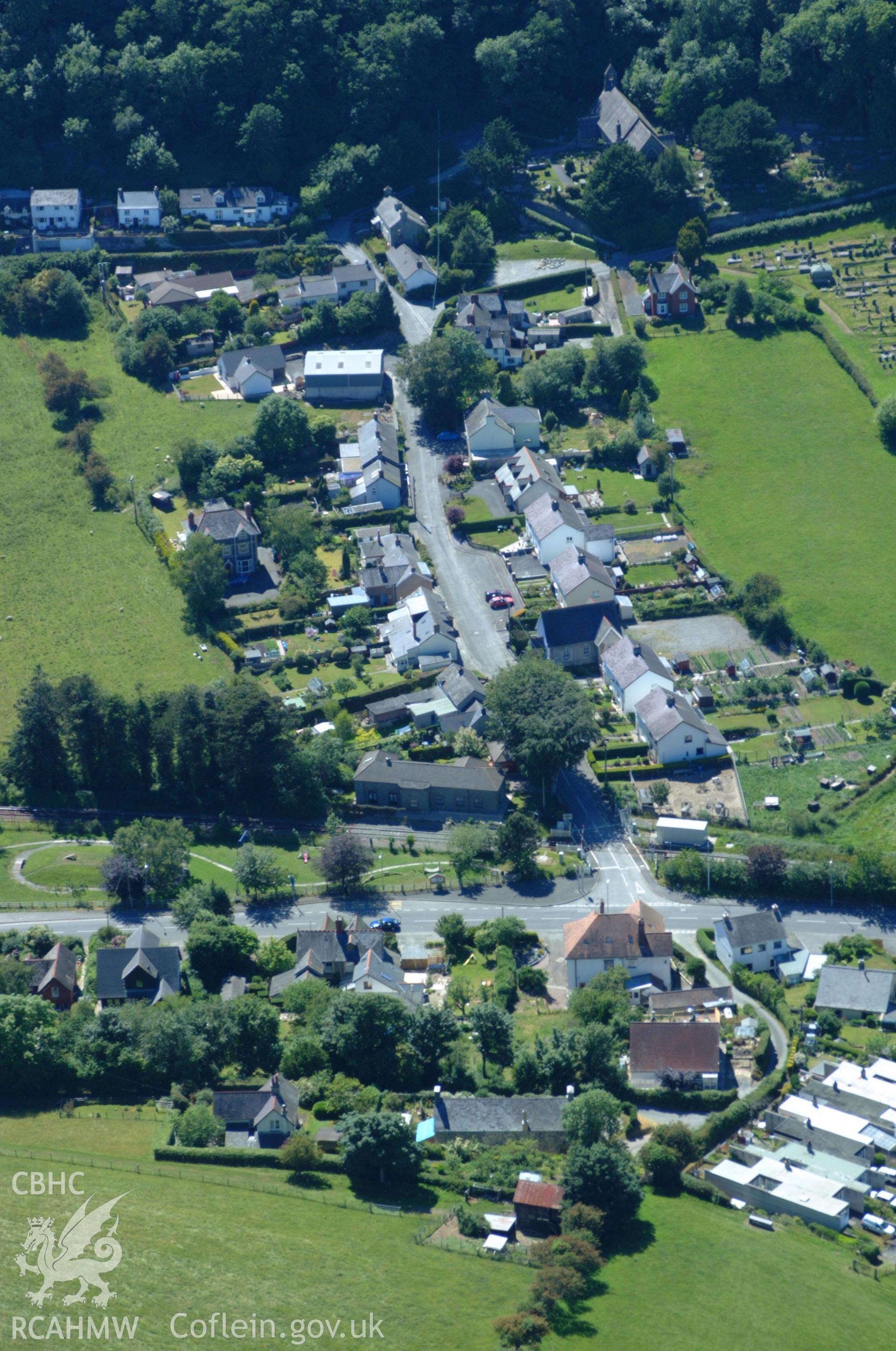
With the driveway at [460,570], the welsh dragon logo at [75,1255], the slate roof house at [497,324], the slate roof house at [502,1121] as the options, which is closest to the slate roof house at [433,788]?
the driveway at [460,570]

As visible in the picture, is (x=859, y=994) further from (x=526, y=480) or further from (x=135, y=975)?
(x=526, y=480)

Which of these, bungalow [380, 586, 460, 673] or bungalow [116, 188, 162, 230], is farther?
bungalow [116, 188, 162, 230]

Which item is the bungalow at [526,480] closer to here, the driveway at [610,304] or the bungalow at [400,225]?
the driveway at [610,304]

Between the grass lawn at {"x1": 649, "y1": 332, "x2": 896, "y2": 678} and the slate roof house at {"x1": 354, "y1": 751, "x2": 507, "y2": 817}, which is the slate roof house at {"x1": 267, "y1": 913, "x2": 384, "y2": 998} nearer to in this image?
the slate roof house at {"x1": 354, "y1": 751, "x2": 507, "y2": 817}

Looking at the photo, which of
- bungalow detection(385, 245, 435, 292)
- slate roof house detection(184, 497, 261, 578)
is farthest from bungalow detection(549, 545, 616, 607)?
bungalow detection(385, 245, 435, 292)

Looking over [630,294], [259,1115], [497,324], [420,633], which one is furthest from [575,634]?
[259,1115]

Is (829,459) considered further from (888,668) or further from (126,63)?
(126,63)

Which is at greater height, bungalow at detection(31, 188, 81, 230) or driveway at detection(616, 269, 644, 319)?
bungalow at detection(31, 188, 81, 230)
